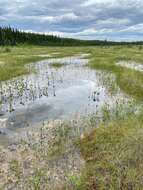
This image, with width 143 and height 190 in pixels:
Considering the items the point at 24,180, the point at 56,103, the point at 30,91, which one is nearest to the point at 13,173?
the point at 24,180

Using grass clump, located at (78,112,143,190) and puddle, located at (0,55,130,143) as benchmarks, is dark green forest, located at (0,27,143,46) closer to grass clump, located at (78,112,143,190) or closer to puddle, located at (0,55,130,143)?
puddle, located at (0,55,130,143)

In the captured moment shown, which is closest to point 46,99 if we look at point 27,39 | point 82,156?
point 82,156

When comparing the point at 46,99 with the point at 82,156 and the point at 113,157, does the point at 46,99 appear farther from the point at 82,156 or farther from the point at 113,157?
the point at 113,157

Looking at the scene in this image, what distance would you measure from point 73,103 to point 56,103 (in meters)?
1.08

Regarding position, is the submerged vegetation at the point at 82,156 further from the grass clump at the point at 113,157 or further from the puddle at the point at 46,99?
the puddle at the point at 46,99

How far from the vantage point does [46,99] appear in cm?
2080

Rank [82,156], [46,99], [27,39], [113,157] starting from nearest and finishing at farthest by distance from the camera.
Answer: [113,157], [82,156], [46,99], [27,39]

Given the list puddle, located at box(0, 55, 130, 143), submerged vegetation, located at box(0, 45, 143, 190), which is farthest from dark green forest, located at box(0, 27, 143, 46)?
submerged vegetation, located at box(0, 45, 143, 190)

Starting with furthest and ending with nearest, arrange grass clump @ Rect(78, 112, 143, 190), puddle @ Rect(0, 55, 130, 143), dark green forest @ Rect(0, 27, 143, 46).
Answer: dark green forest @ Rect(0, 27, 143, 46) < puddle @ Rect(0, 55, 130, 143) < grass clump @ Rect(78, 112, 143, 190)

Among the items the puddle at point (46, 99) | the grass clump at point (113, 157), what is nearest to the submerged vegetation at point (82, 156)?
the grass clump at point (113, 157)

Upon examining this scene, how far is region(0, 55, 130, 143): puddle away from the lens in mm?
15781

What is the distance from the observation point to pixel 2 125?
15109 mm

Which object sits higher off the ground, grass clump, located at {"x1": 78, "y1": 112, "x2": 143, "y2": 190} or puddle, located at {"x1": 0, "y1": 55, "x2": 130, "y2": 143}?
grass clump, located at {"x1": 78, "y1": 112, "x2": 143, "y2": 190}

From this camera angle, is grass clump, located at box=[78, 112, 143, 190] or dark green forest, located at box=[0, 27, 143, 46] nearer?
grass clump, located at box=[78, 112, 143, 190]
